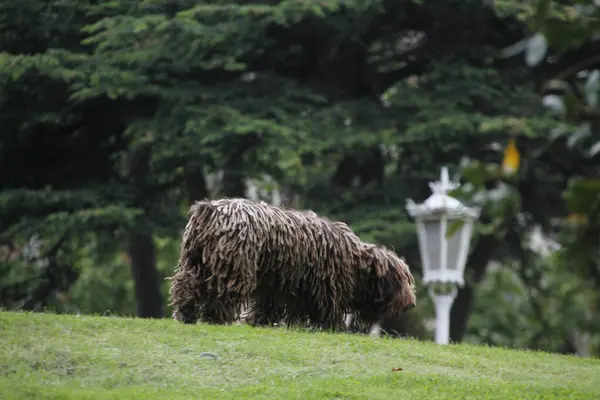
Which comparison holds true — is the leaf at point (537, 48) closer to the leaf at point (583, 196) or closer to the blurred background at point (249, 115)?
the leaf at point (583, 196)

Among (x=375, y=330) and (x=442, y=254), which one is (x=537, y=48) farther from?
(x=442, y=254)

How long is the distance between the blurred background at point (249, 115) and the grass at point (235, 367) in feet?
32.2

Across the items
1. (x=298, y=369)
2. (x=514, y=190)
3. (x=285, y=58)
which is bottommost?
(x=298, y=369)

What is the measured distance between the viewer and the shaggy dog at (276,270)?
1012 cm

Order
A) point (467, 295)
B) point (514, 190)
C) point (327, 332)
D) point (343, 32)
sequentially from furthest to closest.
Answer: point (467, 295), point (343, 32), point (327, 332), point (514, 190)

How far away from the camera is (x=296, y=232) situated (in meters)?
10.5

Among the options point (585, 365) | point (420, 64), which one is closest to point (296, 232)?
point (585, 365)

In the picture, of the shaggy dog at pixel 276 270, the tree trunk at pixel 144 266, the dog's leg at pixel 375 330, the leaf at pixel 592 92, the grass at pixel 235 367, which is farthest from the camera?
the tree trunk at pixel 144 266

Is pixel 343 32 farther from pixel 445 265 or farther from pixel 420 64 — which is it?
pixel 445 265

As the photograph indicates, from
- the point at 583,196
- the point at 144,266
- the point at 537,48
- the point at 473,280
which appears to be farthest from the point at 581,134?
the point at 144,266

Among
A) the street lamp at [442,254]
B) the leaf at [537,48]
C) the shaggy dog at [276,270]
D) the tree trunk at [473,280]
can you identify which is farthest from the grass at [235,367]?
the tree trunk at [473,280]

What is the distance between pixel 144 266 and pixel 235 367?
16219 millimetres

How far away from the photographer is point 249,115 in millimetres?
20828

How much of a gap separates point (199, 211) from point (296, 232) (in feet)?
3.22
